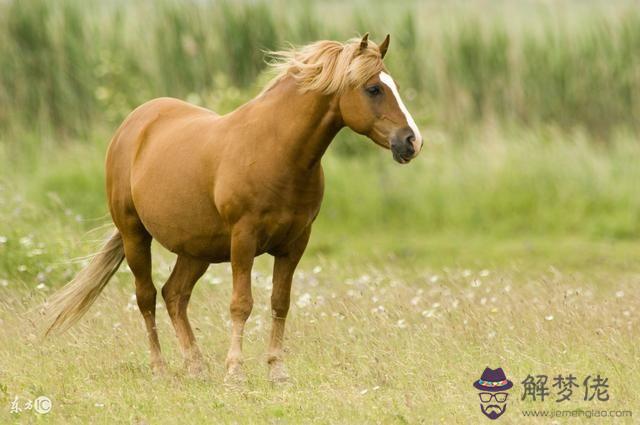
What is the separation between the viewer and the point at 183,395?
21.0ft

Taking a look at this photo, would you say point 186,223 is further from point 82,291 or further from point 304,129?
point 82,291

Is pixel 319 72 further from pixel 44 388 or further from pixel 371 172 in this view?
pixel 371 172

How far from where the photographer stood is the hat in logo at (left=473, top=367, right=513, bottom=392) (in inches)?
248

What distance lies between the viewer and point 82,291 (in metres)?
7.67

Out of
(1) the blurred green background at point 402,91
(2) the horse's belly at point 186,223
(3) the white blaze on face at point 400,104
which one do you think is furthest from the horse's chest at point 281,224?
(1) the blurred green background at point 402,91

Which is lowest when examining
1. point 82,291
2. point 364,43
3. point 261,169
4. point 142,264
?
point 82,291

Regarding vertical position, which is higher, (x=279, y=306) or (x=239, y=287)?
(x=239, y=287)

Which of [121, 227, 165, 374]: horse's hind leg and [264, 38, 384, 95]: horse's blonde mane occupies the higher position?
[264, 38, 384, 95]: horse's blonde mane

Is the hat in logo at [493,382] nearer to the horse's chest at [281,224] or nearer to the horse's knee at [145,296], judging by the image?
the horse's chest at [281,224]

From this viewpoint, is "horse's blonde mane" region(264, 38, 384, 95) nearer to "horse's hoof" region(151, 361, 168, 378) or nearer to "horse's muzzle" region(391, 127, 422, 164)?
"horse's muzzle" region(391, 127, 422, 164)

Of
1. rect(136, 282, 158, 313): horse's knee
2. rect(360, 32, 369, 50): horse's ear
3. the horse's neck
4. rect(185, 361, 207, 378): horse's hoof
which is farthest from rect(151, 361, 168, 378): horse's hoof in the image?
rect(360, 32, 369, 50): horse's ear

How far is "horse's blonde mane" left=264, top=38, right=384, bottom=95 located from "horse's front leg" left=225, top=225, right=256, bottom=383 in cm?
85

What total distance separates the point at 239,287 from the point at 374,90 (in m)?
1.30

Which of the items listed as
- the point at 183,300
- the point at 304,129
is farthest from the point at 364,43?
the point at 183,300
